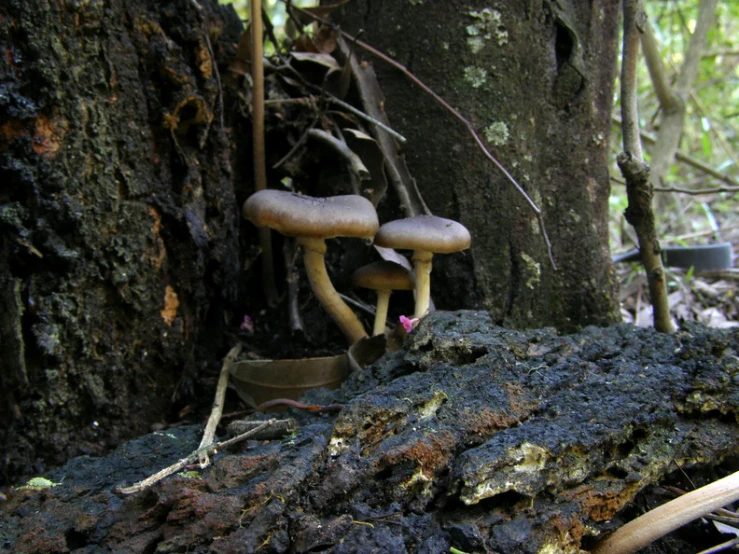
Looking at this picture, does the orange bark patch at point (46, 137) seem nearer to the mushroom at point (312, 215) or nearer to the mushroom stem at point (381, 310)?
the mushroom at point (312, 215)

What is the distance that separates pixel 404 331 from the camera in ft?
6.51

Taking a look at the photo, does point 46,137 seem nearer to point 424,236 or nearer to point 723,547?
point 424,236

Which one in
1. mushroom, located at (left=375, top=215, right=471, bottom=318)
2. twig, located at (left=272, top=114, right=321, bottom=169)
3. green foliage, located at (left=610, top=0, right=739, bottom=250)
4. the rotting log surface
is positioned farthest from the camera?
green foliage, located at (left=610, top=0, right=739, bottom=250)

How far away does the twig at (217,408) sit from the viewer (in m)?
1.35

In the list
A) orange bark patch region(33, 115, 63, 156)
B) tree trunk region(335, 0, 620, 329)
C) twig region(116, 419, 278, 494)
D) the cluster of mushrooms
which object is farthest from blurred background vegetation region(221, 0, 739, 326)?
twig region(116, 419, 278, 494)

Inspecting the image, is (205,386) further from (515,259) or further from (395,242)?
(515,259)

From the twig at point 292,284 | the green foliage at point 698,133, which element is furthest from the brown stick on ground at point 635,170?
the green foliage at point 698,133

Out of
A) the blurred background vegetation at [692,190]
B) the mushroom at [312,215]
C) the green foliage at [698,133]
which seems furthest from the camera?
the green foliage at [698,133]

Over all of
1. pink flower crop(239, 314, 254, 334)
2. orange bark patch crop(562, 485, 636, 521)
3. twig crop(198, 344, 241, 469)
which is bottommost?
orange bark patch crop(562, 485, 636, 521)

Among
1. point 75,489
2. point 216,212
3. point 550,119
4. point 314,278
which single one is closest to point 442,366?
point 314,278

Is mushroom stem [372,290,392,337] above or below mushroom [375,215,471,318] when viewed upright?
below

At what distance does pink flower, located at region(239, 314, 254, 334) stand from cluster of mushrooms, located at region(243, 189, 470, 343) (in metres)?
0.35

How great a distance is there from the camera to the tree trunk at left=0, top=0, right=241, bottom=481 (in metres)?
1.53

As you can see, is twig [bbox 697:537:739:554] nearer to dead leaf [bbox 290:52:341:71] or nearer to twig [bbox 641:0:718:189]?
dead leaf [bbox 290:52:341:71]
